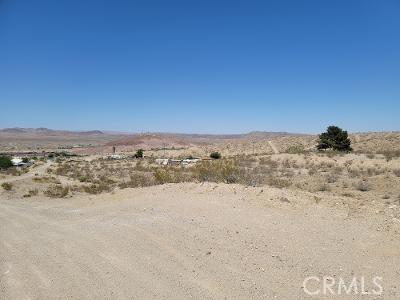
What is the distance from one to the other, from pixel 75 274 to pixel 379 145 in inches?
2289

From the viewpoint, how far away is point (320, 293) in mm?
6656

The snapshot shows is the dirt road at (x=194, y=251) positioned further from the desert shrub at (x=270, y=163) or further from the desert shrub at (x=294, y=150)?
the desert shrub at (x=294, y=150)

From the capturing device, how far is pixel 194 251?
861cm

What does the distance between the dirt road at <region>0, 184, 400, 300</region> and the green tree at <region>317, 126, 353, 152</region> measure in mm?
40428

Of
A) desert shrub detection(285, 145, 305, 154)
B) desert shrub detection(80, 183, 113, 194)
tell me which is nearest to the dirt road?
desert shrub detection(80, 183, 113, 194)

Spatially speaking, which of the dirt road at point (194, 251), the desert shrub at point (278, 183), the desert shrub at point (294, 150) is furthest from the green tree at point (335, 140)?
the dirt road at point (194, 251)

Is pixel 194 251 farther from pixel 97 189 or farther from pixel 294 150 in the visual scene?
pixel 294 150

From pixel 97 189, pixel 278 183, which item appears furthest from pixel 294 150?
pixel 97 189

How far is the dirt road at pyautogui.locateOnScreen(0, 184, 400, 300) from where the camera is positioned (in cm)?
705

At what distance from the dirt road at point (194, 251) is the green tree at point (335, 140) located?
4043 centimetres

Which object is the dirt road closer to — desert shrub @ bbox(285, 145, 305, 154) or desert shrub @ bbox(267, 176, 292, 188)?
desert shrub @ bbox(267, 176, 292, 188)

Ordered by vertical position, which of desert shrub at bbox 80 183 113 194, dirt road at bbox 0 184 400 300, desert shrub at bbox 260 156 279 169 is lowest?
desert shrub at bbox 80 183 113 194

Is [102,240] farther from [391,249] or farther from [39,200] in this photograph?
[39,200]

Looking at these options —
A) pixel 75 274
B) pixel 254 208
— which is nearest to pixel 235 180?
pixel 254 208
